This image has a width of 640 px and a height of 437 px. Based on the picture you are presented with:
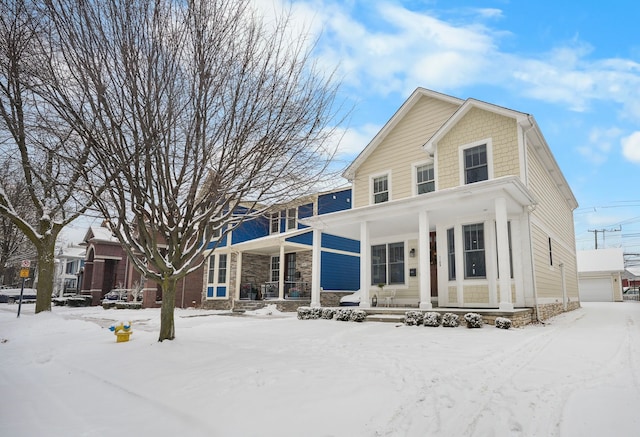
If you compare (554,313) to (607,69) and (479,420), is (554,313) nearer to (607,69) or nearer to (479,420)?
(607,69)

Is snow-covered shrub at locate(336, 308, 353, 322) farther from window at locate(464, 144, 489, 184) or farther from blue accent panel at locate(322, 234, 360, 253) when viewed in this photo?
blue accent panel at locate(322, 234, 360, 253)

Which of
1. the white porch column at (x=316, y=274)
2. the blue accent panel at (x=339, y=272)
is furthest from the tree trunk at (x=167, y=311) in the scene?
the blue accent panel at (x=339, y=272)

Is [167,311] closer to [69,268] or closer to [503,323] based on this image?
[503,323]

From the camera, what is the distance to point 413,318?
10.0 metres

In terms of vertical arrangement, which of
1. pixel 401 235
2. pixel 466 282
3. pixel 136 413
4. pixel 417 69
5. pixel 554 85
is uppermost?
pixel 554 85

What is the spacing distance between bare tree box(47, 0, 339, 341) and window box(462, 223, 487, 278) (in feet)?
19.9

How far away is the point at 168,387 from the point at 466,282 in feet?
29.8

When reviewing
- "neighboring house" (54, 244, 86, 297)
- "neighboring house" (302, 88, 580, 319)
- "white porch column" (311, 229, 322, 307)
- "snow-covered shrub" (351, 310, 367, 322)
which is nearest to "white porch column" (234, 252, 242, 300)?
"white porch column" (311, 229, 322, 307)

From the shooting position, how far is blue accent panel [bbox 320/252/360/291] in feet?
62.2

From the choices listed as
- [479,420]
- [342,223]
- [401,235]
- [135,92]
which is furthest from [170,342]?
[401,235]

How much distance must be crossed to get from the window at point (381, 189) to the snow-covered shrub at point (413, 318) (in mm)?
5370

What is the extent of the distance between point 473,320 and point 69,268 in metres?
53.3

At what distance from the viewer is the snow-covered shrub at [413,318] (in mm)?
9891

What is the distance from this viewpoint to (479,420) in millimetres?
3508
